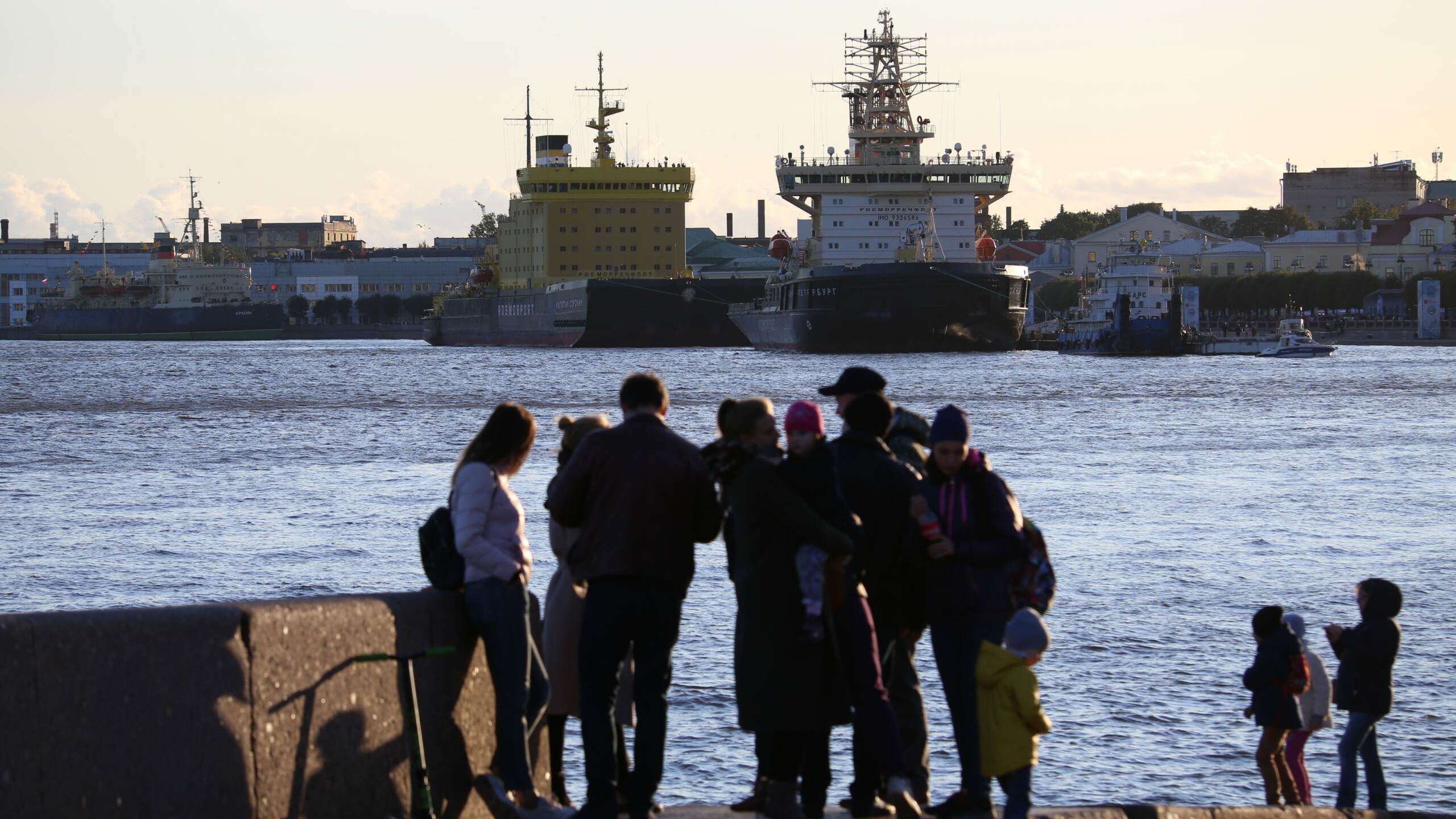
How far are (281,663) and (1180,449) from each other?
70.5ft

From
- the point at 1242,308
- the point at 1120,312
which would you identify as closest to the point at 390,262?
the point at 1242,308

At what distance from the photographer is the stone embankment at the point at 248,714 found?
4391 mm

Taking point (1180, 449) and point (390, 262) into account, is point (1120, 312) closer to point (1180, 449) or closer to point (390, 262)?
point (1180, 449)

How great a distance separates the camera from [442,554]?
5.24 meters

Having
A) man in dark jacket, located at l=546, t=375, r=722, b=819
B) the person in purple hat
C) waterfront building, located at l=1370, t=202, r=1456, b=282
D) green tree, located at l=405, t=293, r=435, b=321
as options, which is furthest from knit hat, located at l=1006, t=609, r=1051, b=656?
green tree, located at l=405, t=293, r=435, b=321

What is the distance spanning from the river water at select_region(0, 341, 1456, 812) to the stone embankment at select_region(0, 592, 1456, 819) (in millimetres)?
1751

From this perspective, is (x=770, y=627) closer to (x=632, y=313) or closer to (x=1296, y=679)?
(x=1296, y=679)

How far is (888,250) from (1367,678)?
65340 mm

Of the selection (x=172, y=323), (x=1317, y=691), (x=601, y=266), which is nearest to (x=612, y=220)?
(x=601, y=266)

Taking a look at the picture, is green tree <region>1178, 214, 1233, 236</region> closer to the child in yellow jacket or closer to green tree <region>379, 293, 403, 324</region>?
green tree <region>379, 293, 403, 324</region>

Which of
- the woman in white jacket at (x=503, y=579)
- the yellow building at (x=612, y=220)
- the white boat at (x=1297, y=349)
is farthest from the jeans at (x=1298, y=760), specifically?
the yellow building at (x=612, y=220)

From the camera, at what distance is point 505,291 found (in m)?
100

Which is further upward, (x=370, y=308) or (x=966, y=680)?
(x=370, y=308)

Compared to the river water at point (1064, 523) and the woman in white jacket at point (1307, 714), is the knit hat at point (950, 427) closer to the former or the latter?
the woman in white jacket at point (1307, 714)
